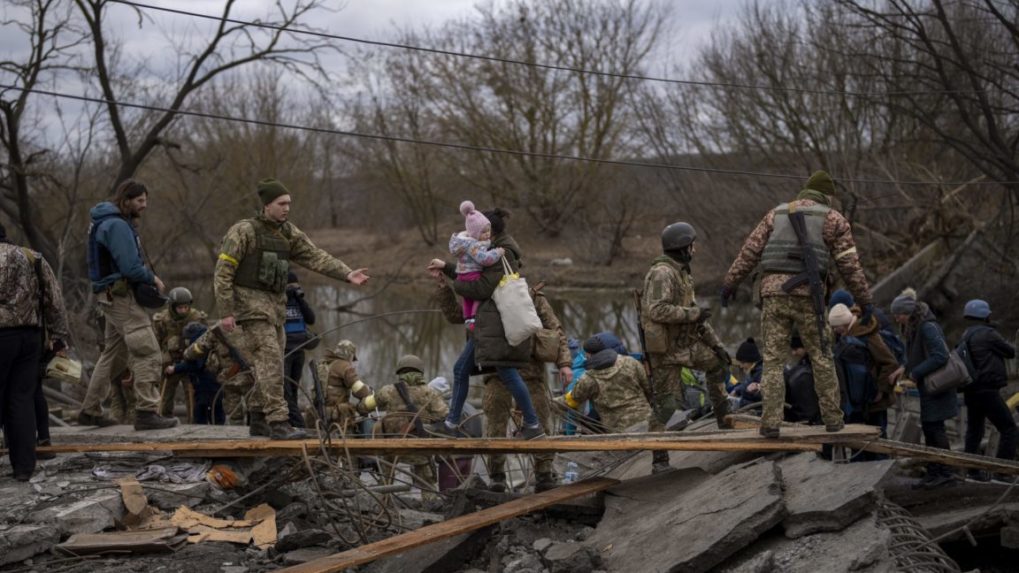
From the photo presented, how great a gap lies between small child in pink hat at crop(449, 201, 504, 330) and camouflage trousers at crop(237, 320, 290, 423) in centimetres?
141

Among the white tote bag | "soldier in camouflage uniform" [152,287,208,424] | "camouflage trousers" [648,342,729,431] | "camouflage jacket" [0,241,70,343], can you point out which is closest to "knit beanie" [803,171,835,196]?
"camouflage trousers" [648,342,729,431]

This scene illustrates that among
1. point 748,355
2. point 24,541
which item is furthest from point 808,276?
point 24,541

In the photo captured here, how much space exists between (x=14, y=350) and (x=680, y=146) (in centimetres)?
2571

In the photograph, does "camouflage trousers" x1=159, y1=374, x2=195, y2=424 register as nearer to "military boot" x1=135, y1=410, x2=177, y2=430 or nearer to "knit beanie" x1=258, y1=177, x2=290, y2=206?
"military boot" x1=135, y1=410, x2=177, y2=430

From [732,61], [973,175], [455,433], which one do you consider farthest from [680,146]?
[455,433]

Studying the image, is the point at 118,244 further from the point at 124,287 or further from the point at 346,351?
the point at 346,351

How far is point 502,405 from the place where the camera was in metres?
7.75

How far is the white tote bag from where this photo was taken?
718cm

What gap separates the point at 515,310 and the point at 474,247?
0.51m

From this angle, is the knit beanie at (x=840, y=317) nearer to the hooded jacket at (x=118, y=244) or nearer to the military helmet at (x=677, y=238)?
the military helmet at (x=677, y=238)

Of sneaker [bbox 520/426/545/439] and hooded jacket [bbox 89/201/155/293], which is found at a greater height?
hooded jacket [bbox 89/201/155/293]

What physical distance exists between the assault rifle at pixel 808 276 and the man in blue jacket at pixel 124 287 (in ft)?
15.0

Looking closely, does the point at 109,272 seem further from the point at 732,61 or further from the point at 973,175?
the point at 732,61

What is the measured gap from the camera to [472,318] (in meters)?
7.55
